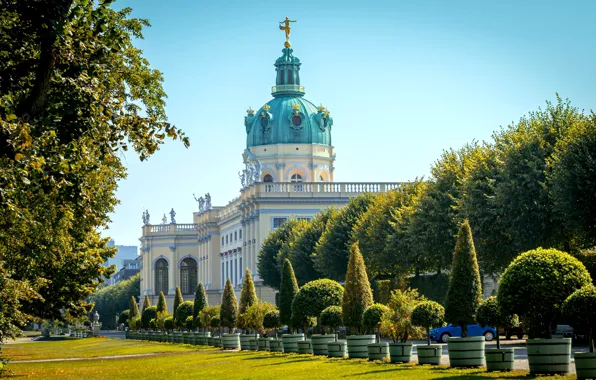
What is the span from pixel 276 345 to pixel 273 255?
60.9 m

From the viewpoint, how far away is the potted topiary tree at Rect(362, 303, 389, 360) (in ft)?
126

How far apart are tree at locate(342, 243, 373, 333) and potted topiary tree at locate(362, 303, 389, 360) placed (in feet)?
2.85

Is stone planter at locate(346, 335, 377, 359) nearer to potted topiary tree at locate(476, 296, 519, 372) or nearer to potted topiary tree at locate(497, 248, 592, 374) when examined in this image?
potted topiary tree at locate(476, 296, 519, 372)

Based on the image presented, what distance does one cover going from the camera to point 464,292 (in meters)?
33.6

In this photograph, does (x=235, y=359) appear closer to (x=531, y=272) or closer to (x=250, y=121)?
(x=531, y=272)

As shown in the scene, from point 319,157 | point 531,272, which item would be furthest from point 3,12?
point 319,157

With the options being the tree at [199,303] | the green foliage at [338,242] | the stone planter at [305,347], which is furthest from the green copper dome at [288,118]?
the stone planter at [305,347]

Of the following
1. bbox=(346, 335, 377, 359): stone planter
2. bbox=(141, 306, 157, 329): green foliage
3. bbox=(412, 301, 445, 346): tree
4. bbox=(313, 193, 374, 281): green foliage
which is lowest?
bbox=(346, 335, 377, 359): stone planter

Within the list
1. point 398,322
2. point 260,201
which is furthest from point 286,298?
point 260,201

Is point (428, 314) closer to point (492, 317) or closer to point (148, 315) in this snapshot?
point (492, 317)

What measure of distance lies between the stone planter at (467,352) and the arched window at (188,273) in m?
151

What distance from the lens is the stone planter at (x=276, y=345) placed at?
52.3 meters

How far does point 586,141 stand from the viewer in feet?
155

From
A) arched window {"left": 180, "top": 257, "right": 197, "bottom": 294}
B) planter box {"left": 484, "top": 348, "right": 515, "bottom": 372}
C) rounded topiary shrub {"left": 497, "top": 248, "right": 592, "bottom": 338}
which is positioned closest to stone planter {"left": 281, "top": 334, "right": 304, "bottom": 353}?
planter box {"left": 484, "top": 348, "right": 515, "bottom": 372}
